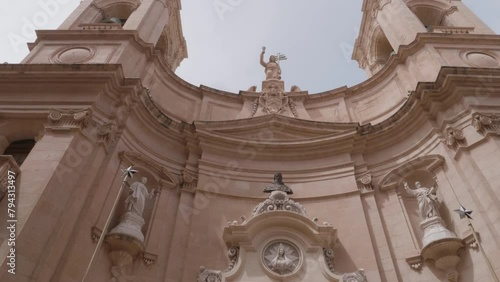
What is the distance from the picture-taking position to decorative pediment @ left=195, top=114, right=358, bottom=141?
46.4 ft

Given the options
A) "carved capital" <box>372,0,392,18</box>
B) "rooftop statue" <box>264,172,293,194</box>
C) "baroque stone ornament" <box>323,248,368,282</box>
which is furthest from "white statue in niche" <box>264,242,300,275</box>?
"carved capital" <box>372,0,392,18</box>

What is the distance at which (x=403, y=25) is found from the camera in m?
17.3

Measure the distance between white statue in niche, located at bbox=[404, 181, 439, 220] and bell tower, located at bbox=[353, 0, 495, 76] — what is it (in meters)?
6.34

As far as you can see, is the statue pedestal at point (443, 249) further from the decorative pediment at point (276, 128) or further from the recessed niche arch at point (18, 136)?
the recessed niche arch at point (18, 136)

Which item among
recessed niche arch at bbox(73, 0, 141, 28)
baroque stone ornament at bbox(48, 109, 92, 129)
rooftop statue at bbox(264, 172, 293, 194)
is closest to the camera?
baroque stone ornament at bbox(48, 109, 92, 129)

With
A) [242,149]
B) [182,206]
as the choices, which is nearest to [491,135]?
[242,149]

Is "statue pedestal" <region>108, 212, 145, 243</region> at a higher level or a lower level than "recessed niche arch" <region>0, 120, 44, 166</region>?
lower

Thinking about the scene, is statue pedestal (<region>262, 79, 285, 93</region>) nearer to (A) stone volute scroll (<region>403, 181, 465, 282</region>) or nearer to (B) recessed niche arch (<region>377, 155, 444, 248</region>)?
(B) recessed niche arch (<region>377, 155, 444, 248</region>)

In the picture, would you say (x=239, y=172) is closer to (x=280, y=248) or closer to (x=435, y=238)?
(x=280, y=248)

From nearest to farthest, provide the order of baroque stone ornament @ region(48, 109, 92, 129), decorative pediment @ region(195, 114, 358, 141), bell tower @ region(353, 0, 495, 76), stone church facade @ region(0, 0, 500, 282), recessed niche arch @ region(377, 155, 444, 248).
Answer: stone church facade @ region(0, 0, 500, 282)
baroque stone ornament @ region(48, 109, 92, 129)
recessed niche arch @ region(377, 155, 444, 248)
decorative pediment @ region(195, 114, 358, 141)
bell tower @ region(353, 0, 495, 76)

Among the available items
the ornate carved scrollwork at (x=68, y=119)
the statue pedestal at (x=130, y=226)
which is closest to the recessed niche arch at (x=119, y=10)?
the ornate carved scrollwork at (x=68, y=119)

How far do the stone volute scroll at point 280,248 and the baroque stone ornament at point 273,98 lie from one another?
5.30 m

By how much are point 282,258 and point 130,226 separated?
3451mm

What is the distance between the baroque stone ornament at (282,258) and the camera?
1009 cm
